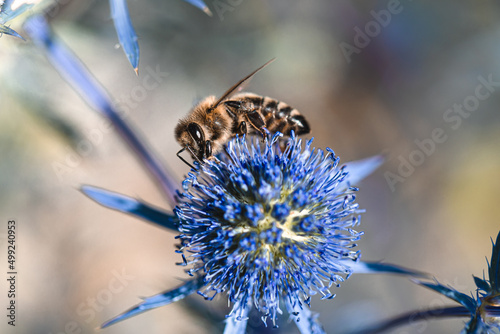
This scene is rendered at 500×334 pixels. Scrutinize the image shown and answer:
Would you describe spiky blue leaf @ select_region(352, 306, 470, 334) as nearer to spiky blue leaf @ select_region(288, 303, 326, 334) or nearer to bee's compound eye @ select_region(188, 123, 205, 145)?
spiky blue leaf @ select_region(288, 303, 326, 334)

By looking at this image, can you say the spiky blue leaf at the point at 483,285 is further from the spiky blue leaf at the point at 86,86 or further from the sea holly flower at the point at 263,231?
the spiky blue leaf at the point at 86,86

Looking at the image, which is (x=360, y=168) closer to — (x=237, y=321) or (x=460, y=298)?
(x=460, y=298)

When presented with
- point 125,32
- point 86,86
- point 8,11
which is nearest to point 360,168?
point 125,32

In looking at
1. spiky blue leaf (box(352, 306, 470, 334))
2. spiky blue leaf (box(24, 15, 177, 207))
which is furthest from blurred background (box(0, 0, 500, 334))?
spiky blue leaf (box(352, 306, 470, 334))

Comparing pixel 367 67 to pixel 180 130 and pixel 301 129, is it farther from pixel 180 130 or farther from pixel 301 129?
pixel 180 130

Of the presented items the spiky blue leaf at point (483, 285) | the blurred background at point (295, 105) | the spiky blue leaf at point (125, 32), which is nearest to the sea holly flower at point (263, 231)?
the spiky blue leaf at point (483, 285)

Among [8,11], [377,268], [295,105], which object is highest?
[8,11]

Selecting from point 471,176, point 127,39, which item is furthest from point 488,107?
point 127,39
